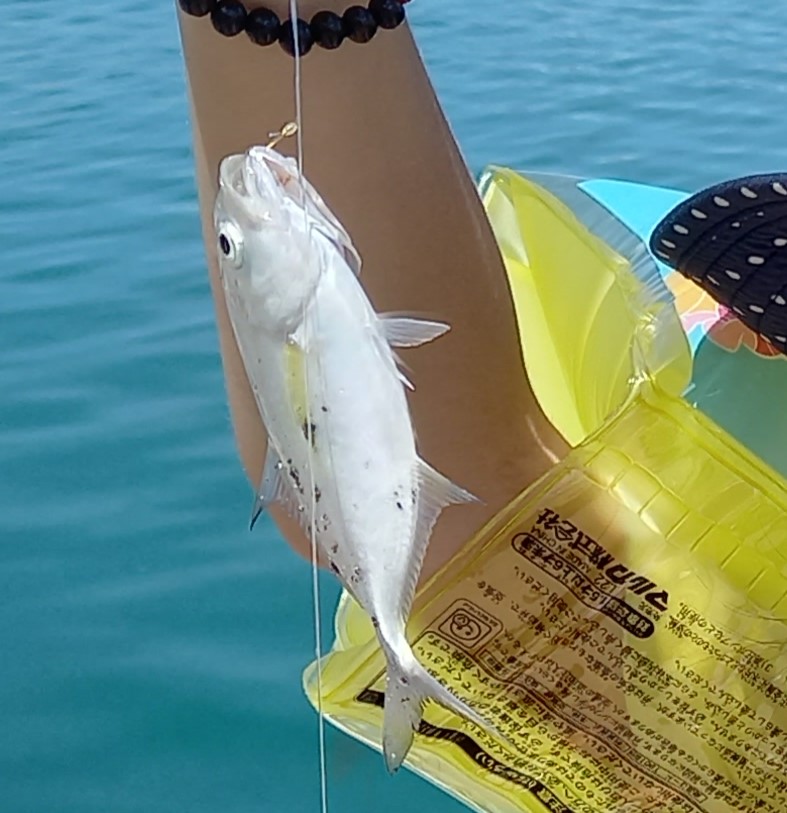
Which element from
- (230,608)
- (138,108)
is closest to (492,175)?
(230,608)

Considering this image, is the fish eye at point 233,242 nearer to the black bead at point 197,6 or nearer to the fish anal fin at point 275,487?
the fish anal fin at point 275,487

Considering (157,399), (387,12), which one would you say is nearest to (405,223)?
(387,12)

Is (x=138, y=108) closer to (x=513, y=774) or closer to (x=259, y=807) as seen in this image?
(x=259, y=807)

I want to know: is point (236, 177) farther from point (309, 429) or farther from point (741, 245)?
point (741, 245)

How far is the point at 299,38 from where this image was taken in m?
0.84

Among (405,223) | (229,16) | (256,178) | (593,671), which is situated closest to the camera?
(256,178)

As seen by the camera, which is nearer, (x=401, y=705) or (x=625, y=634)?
(x=401, y=705)

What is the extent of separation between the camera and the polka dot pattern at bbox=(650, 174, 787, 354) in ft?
3.29

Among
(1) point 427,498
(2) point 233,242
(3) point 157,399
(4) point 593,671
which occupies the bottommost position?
(3) point 157,399

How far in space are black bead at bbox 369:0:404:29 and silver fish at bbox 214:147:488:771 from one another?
0.21m

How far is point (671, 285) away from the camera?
55.6 inches

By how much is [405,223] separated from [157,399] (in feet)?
5.82

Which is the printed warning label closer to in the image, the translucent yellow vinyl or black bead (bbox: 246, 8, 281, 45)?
the translucent yellow vinyl

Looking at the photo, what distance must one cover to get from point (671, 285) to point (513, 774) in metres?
0.55
